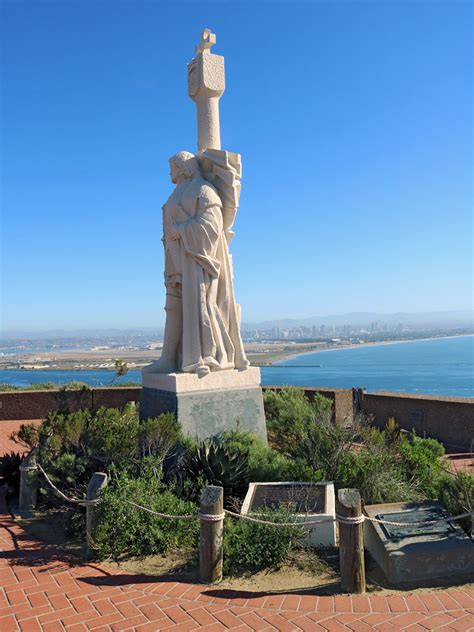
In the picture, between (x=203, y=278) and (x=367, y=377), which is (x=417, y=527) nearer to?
(x=203, y=278)

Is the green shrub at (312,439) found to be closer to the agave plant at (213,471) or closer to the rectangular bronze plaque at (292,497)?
the rectangular bronze plaque at (292,497)

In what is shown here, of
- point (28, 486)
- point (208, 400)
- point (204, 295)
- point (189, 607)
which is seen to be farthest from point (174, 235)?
point (189, 607)

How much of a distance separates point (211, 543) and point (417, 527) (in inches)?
74.0

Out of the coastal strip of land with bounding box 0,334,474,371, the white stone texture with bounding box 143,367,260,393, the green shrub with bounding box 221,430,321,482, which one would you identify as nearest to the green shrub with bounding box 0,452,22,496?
the white stone texture with bounding box 143,367,260,393

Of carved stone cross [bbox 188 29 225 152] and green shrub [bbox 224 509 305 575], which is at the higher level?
carved stone cross [bbox 188 29 225 152]

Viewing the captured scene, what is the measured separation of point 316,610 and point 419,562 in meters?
1.05

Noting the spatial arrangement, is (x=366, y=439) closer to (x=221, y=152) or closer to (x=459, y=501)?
(x=459, y=501)

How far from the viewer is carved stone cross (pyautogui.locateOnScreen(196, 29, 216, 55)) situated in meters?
8.59

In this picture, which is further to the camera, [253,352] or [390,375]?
[253,352]

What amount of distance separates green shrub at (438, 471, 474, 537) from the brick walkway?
0.94 m

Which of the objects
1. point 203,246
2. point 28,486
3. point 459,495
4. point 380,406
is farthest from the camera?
point 380,406

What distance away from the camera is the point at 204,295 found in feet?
25.8

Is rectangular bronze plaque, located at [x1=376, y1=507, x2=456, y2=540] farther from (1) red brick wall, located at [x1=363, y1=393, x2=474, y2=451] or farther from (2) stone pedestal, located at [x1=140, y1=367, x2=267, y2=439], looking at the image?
(1) red brick wall, located at [x1=363, y1=393, x2=474, y2=451]

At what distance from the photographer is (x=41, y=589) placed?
4402 mm
